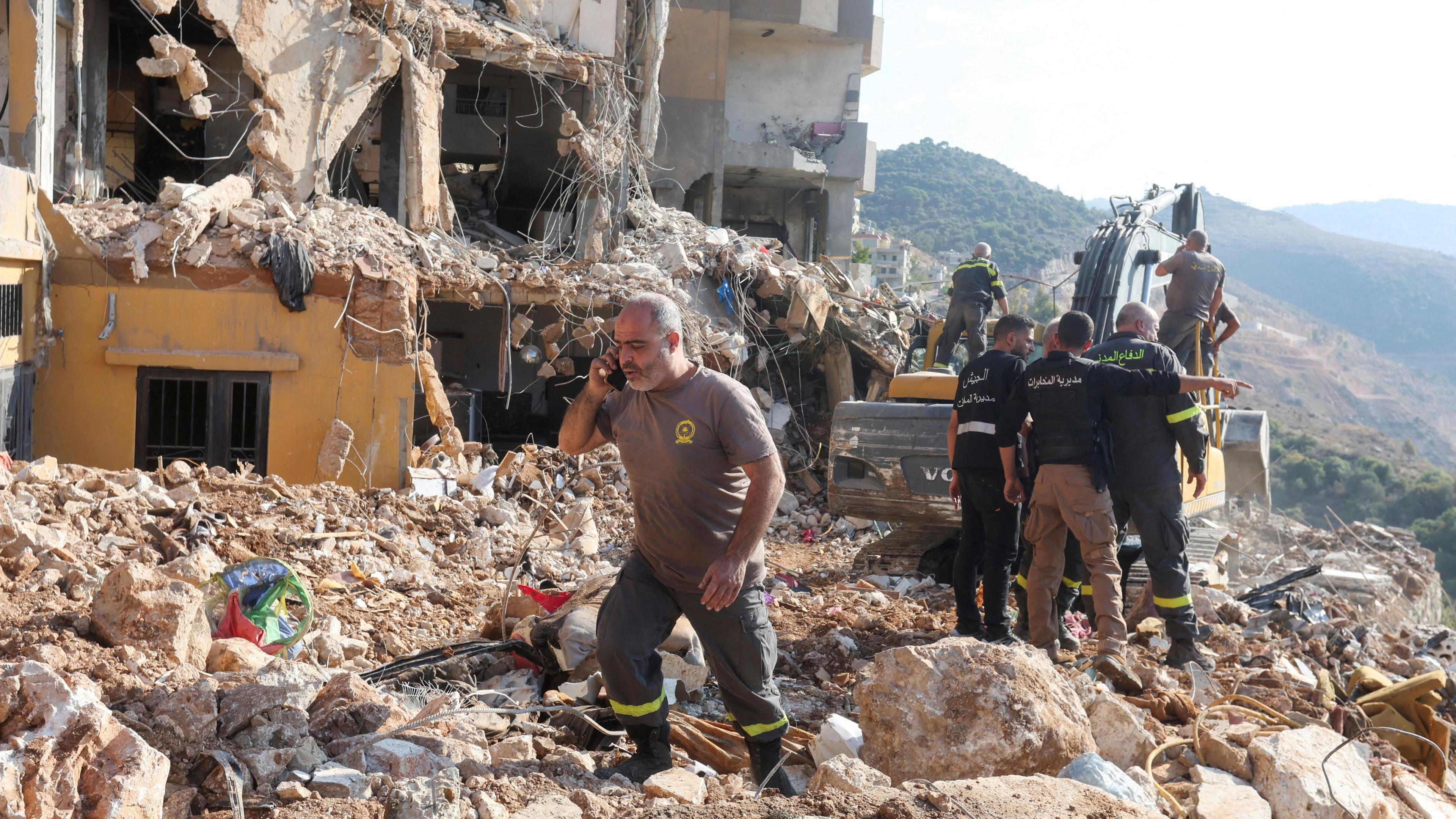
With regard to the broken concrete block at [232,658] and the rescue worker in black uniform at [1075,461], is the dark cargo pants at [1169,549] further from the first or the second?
the broken concrete block at [232,658]

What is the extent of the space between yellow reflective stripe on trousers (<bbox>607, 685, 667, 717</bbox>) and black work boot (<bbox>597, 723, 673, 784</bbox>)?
0.06m

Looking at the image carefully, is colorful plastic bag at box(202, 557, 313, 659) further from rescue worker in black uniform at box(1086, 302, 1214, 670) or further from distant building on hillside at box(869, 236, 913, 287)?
distant building on hillside at box(869, 236, 913, 287)

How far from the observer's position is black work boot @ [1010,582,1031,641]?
6559 mm

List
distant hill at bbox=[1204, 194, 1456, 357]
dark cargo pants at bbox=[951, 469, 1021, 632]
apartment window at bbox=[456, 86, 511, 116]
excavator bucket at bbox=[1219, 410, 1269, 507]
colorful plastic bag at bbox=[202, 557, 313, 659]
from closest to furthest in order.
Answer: colorful plastic bag at bbox=[202, 557, 313, 659]
dark cargo pants at bbox=[951, 469, 1021, 632]
excavator bucket at bbox=[1219, 410, 1269, 507]
apartment window at bbox=[456, 86, 511, 116]
distant hill at bbox=[1204, 194, 1456, 357]

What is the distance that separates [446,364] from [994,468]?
11834 mm

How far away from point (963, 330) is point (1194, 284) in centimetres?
224

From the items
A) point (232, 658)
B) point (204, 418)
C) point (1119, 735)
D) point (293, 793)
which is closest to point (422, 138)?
point (204, 418)

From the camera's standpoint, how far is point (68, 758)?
284 cm

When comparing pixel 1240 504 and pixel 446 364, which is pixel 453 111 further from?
pixel 1240 504

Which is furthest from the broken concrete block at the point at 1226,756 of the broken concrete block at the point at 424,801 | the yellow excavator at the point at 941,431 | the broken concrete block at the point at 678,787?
the broken concrete block at the point at 424,801

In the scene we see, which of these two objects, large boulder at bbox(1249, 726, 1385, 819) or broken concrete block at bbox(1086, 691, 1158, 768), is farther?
broken concrete block at bbox(1086, 691, 1158, 768)

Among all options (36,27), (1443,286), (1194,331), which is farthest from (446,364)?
(1443,286)

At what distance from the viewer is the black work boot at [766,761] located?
12.2 feet

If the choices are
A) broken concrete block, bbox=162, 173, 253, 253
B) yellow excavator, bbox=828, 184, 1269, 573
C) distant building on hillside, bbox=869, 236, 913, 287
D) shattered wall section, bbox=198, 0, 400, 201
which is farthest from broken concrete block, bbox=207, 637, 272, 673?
distant building on hillside, bbox=869, 236, 913, 287
